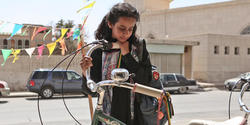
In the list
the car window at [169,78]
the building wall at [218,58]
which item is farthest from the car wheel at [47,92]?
the building wall at [218,58]

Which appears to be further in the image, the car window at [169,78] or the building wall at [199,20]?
the building wall at [199,20]

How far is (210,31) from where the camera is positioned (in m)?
43.3

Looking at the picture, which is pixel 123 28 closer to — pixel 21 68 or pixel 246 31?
pixel 21 68

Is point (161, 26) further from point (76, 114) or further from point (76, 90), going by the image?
point (76, 114)

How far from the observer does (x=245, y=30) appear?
39.6m

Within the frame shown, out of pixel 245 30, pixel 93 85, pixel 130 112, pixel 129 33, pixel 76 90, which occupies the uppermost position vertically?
pixel 245 30

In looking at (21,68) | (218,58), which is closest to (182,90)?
(218,58)

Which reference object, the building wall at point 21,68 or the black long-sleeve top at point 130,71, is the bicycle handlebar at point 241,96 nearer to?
the black long-sleeve top at point 130,71

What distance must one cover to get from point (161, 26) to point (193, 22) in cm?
528

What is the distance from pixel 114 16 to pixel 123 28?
12cm

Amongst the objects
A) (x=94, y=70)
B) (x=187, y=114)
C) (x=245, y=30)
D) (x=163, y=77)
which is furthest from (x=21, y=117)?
(x=245, y=30)

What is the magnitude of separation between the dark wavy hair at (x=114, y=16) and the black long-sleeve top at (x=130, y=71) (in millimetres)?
181

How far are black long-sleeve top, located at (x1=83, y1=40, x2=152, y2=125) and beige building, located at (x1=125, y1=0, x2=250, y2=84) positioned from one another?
24.3 metres

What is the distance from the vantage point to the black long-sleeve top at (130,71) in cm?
208
